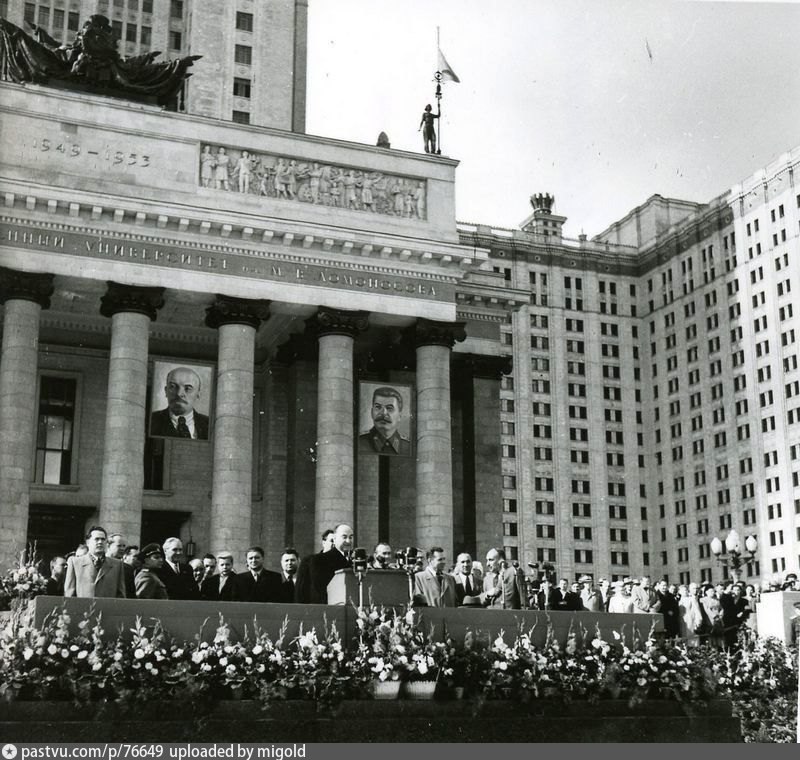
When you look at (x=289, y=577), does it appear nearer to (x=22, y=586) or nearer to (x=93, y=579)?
(x=93, y=579)

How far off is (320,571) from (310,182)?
23.0 metres

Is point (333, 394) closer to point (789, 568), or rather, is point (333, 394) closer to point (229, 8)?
point (229, 8)

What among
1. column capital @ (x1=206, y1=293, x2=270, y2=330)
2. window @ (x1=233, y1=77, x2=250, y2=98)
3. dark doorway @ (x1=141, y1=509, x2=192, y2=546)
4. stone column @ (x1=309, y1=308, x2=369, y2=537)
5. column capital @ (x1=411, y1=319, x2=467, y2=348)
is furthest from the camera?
window @ (x1=233, y1=77, x2=250, y2=98)

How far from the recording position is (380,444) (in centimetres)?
3431

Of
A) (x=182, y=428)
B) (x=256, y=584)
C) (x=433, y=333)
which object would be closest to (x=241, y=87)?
(x=433, y=333)

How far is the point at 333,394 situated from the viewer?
113 feet

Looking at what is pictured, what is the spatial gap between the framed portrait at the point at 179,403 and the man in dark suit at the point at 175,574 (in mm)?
15883

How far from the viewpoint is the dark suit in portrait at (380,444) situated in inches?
1346

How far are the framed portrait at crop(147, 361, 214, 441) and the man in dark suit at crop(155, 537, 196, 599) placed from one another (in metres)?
15.9

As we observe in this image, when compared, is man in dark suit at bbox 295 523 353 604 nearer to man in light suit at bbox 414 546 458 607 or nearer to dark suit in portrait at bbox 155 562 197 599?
man in light suit at bbox 414 546 458 607

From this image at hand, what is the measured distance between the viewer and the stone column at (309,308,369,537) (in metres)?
33.4

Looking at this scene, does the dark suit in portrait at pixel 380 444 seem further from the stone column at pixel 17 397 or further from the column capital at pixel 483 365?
the stone column at pixel 17 397

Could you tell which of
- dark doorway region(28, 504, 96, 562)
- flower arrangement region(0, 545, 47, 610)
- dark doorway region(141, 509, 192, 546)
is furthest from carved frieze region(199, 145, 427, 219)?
flower arrangement region(0, 545, 47, 610)

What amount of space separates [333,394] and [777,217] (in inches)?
2779
